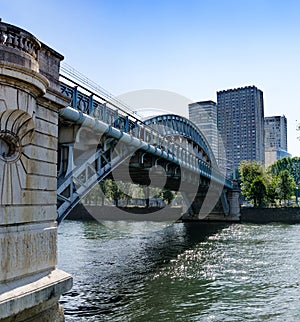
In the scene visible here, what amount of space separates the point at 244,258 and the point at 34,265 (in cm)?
1664

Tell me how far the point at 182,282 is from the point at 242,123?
16010cm

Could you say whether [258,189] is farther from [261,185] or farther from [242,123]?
[242,123]

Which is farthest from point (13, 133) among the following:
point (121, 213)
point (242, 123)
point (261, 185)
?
point (242, 123)

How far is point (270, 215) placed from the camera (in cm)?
5775

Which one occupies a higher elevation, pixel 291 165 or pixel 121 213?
pixel 291 165

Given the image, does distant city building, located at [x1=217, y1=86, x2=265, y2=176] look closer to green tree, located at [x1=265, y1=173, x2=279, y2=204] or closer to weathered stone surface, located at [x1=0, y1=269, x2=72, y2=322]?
green tree, located at [x1=265, y1=173, x2=279, y2=204]

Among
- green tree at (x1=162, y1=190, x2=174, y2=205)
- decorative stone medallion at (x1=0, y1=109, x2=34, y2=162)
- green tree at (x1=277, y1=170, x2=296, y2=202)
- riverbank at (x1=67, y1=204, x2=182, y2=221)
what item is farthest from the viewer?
green tree at (x1=162, y1=190, x2=174, y2=205)

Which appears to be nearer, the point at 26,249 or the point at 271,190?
the point at 26,249

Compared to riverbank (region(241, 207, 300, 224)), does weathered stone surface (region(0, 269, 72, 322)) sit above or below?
above

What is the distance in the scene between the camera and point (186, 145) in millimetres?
54938

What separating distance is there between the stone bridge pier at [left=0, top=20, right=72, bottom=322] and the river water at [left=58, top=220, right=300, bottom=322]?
407 centimetres

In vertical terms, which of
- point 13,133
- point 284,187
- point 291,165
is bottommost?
point 284,187

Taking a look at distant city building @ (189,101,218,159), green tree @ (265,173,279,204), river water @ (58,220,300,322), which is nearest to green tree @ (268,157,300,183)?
green tree @ (265,173,279,204)

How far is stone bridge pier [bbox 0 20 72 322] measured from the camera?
291 inches
